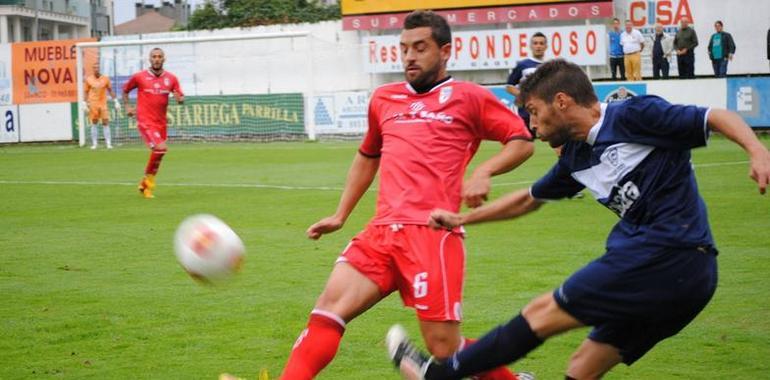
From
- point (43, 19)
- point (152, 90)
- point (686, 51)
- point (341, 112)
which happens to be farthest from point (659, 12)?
point (43, 19)

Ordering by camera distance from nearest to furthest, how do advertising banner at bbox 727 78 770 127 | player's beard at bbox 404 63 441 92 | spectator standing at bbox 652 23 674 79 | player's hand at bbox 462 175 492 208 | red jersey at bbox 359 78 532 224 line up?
player's hand at bbox 462 175 492 208 → red jersey at bbox 359 78 532 224 → player's beard at bbox 404 63 441 92 → advertising banner at bbox 727 78 770 127 → spectator standing at bbox 652 23 674 79

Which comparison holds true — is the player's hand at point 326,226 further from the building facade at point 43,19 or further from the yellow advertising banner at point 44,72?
the building facade at point 43,19

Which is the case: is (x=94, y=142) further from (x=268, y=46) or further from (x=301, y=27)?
(x=301, y=27)

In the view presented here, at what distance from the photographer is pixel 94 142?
34000 mm

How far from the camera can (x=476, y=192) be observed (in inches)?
225

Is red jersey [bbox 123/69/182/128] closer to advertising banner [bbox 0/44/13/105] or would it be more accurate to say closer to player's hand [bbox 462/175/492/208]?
player's hand [bbox 462/175/492/208]

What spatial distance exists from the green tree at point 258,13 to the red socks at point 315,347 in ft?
178

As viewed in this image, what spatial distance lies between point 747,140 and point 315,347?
7.46 ft

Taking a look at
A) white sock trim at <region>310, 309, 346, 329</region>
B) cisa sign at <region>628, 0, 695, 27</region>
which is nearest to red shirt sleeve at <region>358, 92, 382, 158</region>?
white sock trim at <region>310, 309, 346, 329</region>

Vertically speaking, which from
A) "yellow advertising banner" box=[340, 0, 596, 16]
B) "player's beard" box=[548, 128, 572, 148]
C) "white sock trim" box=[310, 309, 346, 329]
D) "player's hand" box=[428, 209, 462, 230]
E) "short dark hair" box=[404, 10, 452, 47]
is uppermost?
"yellow advertising banner" box=[340, 0, 596, 16]

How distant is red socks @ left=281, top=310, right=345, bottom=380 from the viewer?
590 centimetres

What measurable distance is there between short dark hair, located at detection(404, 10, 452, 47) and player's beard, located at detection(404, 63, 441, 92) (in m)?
0.14

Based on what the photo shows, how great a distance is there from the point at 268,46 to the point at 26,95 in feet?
27.4

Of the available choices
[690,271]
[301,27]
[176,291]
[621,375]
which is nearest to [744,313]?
[621,375]
